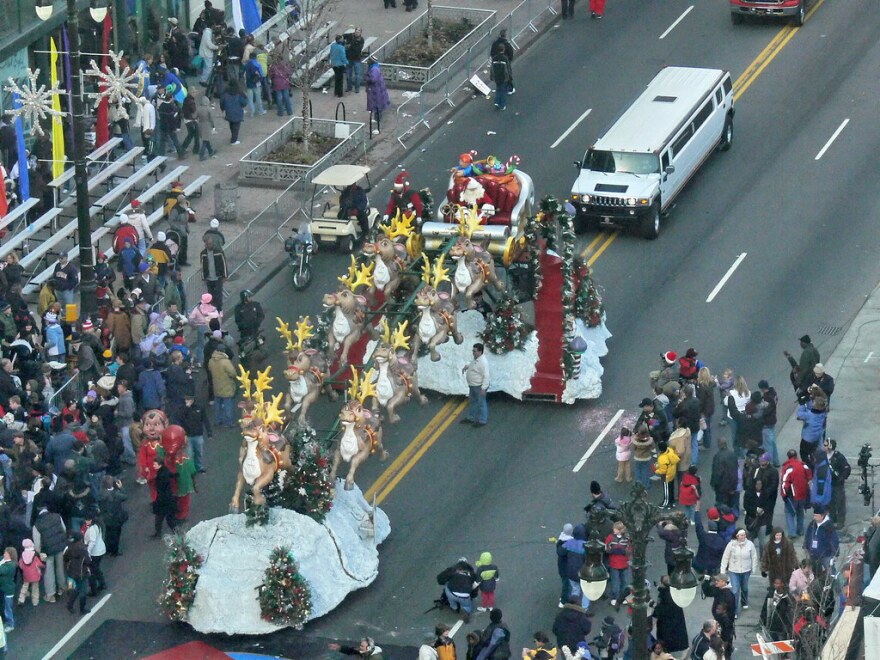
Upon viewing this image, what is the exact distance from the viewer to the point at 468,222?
1512 inches

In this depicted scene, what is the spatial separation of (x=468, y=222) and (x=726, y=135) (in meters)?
12.1

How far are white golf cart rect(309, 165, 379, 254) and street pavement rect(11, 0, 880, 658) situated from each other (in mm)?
500

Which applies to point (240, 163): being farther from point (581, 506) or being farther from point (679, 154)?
point (581, 506)

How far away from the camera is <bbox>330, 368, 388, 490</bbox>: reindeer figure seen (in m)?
33.1

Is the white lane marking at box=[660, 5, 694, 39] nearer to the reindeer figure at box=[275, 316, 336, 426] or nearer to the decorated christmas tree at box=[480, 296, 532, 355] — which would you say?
the decorated christmas tree at box=[480, 296, 532, 355]

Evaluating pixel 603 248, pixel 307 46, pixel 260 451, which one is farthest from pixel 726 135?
pixel 260 451

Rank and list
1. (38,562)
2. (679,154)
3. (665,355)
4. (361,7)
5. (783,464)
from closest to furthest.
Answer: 1. (38,562)
2. (783,464)
3. (665,355)
4. (679,154)
5. (361,7)

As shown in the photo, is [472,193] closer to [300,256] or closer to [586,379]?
[586,379]

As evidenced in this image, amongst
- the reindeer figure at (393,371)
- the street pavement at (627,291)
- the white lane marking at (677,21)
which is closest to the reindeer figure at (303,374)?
the reindeer figure at (393,371)

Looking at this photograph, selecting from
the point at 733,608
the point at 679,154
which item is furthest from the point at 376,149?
the point at 733,608

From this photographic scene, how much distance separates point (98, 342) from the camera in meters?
38.4

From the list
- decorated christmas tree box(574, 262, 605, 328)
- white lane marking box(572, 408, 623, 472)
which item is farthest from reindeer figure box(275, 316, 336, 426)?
decorated christmas tree box(574, 262, 605, 328)

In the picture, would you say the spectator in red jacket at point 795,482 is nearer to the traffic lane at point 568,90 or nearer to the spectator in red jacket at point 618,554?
the spectator in red jacket at point 618,554

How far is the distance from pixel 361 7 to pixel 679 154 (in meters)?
14.6
